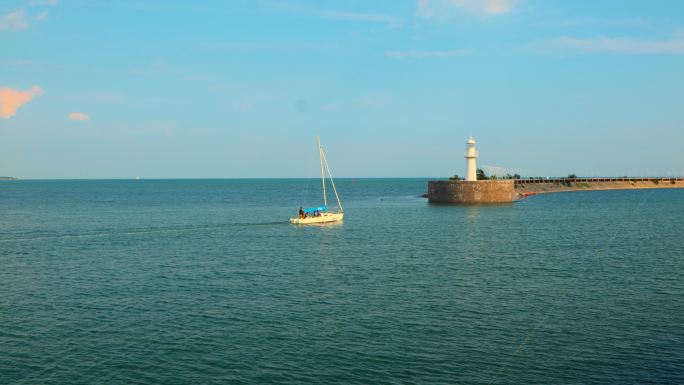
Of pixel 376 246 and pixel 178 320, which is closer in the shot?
pixel 178 320

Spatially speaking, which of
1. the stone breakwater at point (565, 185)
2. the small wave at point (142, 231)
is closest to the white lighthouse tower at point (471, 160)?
the stone breakwater at point (565, 185)

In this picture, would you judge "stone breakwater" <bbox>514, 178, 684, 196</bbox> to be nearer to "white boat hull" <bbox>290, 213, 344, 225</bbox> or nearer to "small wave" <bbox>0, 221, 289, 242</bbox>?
"white boat hull" <bbox>290, 213, 344, 225</bbox>

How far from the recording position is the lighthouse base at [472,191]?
4665 inches

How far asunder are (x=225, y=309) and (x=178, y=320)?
2929mm

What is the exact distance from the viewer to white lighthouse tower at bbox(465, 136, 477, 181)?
119113 mm

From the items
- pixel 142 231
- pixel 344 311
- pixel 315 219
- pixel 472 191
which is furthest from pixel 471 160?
pixel 344 311

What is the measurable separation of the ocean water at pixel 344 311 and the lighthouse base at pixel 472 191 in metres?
55.2

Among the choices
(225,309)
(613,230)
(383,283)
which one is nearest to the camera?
(225,309)

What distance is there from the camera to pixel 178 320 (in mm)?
29859

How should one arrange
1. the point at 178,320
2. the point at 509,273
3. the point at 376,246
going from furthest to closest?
the point at 376,246 → the point at 509,273 → the point at 178,320

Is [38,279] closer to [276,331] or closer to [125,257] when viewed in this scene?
[125,257]

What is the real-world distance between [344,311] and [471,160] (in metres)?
92.9

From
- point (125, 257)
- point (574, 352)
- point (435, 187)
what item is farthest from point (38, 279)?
point (435, 187)

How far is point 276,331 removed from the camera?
2775 centimetres
